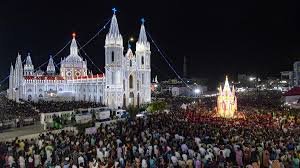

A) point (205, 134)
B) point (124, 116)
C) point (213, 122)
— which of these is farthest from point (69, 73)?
point (205, 134)

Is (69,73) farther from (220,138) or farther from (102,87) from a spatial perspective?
(220,138)

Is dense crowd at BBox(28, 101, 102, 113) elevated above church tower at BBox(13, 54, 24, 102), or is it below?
below

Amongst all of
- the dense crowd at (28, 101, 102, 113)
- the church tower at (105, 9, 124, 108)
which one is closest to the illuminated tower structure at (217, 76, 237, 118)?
the dense crowd at (28, 101, 102, 113)

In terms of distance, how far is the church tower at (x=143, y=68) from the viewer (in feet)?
162

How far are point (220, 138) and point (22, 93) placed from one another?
49107mm

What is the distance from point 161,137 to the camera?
17.4 m

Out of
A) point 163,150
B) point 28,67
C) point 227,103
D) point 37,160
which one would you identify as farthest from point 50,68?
point 163,150

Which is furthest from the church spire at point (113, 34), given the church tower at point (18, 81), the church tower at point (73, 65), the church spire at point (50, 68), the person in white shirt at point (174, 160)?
the church spire at point (50, 68)

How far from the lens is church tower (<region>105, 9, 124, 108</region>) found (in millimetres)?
44594

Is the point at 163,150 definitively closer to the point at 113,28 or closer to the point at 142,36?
the point at 113,28

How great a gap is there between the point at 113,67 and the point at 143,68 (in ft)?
21.2

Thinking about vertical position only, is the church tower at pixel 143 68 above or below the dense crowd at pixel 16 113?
above

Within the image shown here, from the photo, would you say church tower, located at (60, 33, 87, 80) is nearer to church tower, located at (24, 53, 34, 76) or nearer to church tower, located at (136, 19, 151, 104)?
church tower, located at (24, 53, 34, 76)

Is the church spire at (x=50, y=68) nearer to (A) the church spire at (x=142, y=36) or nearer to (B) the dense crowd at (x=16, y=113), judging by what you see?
(A) the church spire at (x=142, y=36)
